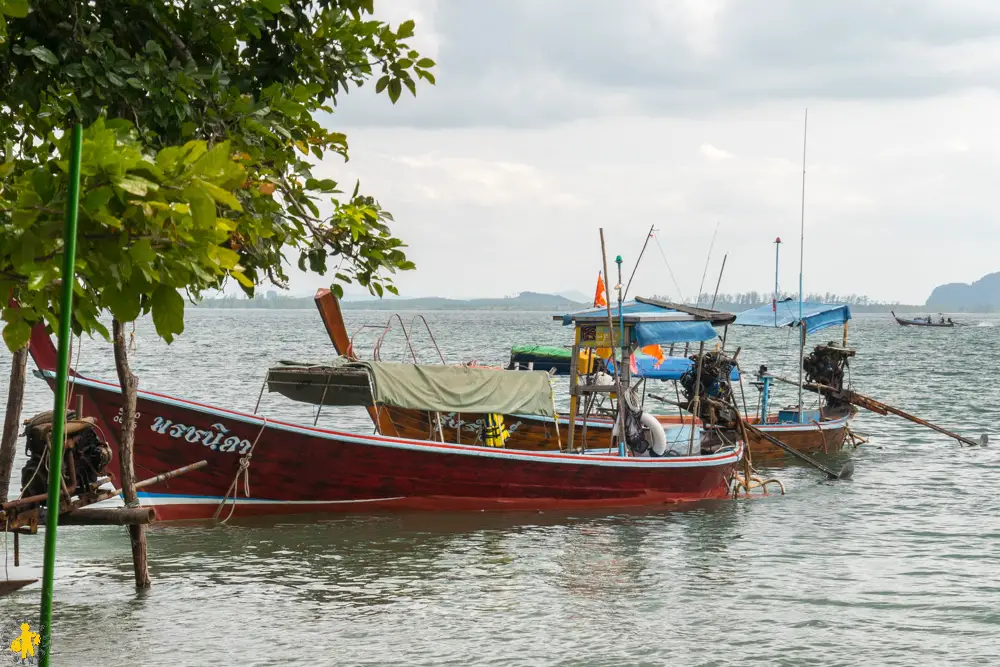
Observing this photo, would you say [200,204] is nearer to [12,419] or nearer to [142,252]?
[142,252]

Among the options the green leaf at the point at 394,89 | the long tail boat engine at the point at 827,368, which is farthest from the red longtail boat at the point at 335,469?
the long tail boat engine at the point at 827,368

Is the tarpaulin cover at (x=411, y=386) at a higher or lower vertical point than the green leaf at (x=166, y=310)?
lower

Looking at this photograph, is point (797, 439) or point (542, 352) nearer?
point (542, 352)

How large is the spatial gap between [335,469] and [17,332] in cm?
1252

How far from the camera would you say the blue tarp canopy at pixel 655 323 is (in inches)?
708

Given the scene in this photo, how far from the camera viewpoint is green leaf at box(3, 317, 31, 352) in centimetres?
468

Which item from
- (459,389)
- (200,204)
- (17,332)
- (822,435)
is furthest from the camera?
(822,435)

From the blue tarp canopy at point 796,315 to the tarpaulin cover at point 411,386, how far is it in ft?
27.9

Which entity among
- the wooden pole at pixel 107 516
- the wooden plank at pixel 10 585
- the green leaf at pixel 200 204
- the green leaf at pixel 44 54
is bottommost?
the wooden plank at pixel 10 585

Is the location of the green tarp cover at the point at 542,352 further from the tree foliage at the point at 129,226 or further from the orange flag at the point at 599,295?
the tree foliage at the point at 129,226

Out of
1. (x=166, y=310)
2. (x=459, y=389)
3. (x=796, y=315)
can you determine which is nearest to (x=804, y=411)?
(x=796, y=315)

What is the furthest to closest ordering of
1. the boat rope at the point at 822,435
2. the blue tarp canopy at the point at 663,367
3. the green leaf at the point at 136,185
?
the boat rope at the point at 822,435
the blue tarp canopy at the point at 663,367
the green leaf at the point at 136,185

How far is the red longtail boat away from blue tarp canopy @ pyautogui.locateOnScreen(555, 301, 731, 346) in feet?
5.25

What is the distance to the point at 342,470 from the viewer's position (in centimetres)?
1708
